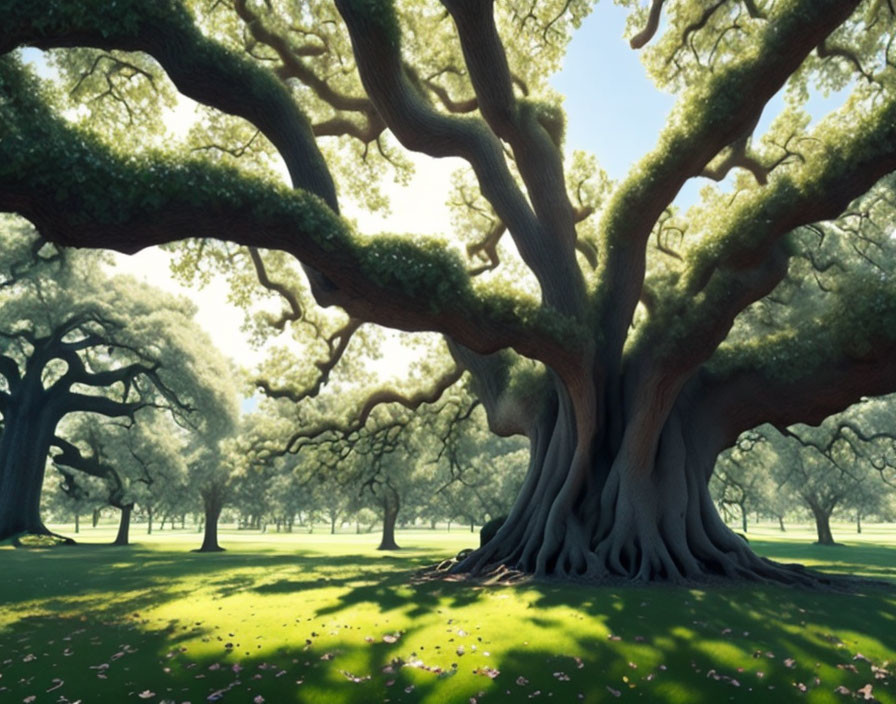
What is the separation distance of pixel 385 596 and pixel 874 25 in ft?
56.2

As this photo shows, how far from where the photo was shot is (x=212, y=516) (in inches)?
1289

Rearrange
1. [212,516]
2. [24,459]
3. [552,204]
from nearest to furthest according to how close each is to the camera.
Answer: [552,204], [24,459], [212,516]

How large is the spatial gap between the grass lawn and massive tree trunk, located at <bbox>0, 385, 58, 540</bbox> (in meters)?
20.7

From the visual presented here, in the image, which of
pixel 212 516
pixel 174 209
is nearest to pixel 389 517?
pixel 212 516

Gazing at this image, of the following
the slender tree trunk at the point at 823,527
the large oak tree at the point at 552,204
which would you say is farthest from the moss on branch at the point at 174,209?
the slender tree trunk at the point at 823,527

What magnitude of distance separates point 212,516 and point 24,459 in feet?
30.8

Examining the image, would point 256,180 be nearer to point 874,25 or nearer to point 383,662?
point 383,662

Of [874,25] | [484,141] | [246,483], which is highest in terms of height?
[874,25]

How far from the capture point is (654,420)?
1183cm

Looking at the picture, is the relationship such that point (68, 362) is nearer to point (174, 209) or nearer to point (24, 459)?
point (24, 459)

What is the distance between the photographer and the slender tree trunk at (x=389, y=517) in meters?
34.3

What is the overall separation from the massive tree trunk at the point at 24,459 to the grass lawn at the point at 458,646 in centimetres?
2073

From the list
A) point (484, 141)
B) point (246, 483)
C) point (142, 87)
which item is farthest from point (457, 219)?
point (246, 483)

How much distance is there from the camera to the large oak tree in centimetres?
784
